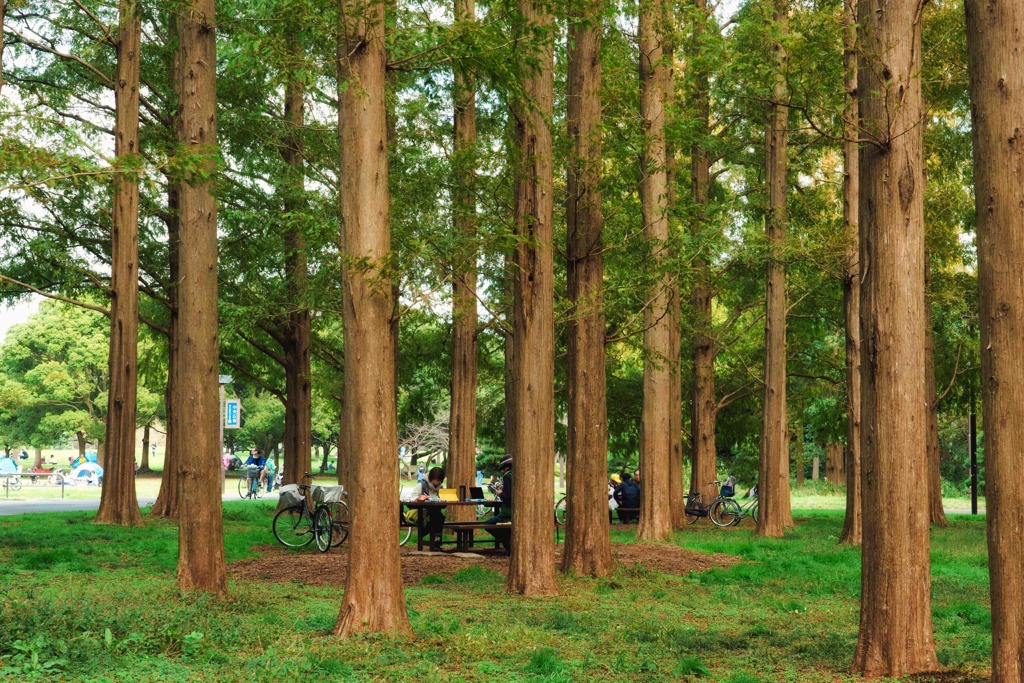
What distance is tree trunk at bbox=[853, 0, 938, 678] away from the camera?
7.62m

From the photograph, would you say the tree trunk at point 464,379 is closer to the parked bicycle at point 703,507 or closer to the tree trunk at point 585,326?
the tree trunk at point 585,326

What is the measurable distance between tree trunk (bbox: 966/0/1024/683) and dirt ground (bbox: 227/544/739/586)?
27.1 feet

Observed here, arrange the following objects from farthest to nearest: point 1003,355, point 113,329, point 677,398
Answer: point 677,398 < point 113,329 < point 1003,355

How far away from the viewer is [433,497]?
1716 cm

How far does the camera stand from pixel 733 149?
83.7ft

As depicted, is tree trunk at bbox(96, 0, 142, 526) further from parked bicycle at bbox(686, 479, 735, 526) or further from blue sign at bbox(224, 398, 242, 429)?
parked bicycle at bbox(686, 479, 735, 526)

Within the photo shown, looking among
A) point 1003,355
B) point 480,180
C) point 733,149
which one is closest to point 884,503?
point 1003,355

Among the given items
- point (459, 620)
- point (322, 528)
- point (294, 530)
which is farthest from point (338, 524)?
point (459, 620)

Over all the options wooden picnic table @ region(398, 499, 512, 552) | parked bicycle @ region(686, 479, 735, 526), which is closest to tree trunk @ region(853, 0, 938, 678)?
wooden picnic table @ region(398, 499, 512, 552)

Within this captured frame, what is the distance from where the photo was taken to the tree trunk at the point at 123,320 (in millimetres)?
19875

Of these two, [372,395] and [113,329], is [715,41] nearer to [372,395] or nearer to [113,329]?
[372,395]

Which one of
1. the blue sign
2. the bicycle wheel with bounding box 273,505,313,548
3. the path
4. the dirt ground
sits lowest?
the path

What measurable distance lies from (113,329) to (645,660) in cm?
1486

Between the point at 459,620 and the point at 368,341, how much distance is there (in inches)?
111
